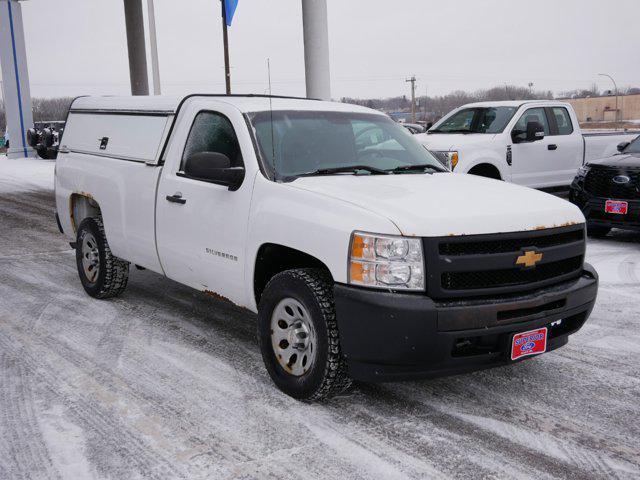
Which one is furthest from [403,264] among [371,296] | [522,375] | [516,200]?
[522,375]

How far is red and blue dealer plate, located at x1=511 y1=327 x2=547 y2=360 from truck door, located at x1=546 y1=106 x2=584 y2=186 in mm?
8250

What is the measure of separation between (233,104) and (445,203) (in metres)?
1.93

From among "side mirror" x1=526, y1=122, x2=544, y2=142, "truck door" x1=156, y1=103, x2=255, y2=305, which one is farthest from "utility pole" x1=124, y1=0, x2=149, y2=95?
"truck door" x1=156, y1=103, x2=255, y2=305

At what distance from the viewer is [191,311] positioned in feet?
20.6

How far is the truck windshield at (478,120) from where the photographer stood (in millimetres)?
A: 11344

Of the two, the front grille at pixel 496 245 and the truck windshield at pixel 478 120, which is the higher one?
the truck windshield at pixel 478 120

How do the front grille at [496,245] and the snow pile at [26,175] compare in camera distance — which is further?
the snow pile at [26,175]

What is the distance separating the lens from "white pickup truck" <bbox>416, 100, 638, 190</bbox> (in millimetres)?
10789

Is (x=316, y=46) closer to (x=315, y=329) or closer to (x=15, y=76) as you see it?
(x=315, y=329)

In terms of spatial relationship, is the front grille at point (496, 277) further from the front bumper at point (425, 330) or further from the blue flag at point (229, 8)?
the blue flag at point (229, 8)

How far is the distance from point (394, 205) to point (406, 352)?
2.64 feet

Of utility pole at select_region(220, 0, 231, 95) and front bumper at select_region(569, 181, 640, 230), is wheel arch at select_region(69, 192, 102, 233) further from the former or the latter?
utility pole at select_region(220, 0, 231, 95)

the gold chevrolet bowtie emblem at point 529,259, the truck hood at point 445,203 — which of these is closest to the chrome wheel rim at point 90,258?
the truck hood at point 445,203

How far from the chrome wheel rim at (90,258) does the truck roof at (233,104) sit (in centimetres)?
126
